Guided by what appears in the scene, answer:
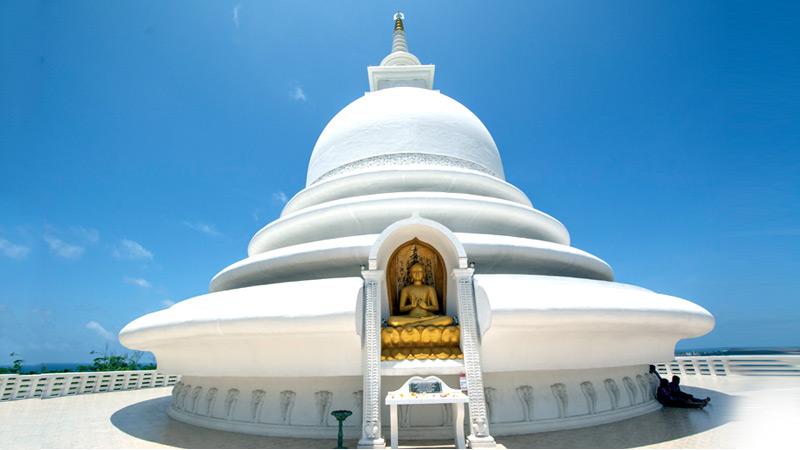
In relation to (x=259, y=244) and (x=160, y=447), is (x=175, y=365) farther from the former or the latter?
(x=259, y=244)

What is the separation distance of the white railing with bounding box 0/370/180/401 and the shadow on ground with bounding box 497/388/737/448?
43.1 ft

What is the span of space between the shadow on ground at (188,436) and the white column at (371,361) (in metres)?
0.67

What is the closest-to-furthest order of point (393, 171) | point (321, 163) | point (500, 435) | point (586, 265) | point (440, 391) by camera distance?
point (440, 391)
point (500, 435)
point (586, 265)
point (393, 171)
point (321, 163)

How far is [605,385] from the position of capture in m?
8.38

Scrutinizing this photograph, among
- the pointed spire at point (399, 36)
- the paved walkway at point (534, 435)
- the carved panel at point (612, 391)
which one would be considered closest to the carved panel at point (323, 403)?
the paved walkway at point (534, 435)

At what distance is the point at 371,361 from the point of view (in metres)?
7.09

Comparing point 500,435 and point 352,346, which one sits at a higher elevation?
point 352,346

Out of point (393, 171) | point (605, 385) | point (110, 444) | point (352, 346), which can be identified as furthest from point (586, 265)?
point (110, 444)

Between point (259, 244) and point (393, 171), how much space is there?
15.9ft

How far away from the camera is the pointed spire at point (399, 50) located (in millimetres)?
19328

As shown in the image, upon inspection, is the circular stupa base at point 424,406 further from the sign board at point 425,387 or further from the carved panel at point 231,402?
the sign board at point 425,387

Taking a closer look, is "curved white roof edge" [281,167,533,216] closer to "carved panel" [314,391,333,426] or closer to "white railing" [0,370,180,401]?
"carved panel" [314,391,333,426]

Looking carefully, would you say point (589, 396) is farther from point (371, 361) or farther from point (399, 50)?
point (399, 50)

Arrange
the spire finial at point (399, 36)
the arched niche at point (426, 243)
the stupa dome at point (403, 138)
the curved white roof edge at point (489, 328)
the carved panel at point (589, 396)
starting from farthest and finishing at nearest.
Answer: the spire finial at point (399, 36) → the stupa dome at point (403, 138) → the carved panel at point (589, 396) → the arched niche at point (426, 243) → the curved white roof edge at point (489, 328)
